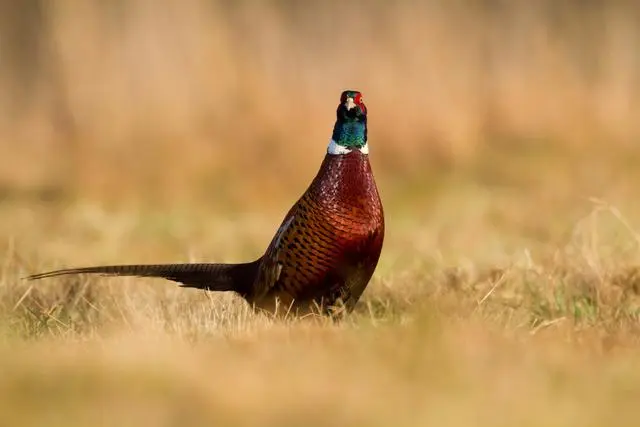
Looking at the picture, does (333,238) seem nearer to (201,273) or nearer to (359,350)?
(201,273)

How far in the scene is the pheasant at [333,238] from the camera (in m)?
4.11

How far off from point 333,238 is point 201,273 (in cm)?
78

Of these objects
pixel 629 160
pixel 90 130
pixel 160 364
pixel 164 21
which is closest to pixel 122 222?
pixel 90 130

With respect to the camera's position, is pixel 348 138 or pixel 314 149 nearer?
pixel 348 138

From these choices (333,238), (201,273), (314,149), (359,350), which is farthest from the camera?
(314,149)

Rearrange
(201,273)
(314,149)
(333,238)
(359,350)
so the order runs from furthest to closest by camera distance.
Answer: (314,149), (201,273), (333,238), (359,350)

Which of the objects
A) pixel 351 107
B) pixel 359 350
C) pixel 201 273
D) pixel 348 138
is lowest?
pixel 201 273

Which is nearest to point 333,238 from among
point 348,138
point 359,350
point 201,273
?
point 348,138

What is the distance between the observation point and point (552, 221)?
7.30 meters

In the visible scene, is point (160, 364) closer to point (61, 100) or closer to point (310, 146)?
point (310, 146)

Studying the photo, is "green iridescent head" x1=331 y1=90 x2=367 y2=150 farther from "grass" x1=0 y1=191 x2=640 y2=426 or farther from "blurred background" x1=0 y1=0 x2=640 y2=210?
"blurred background" x1=0 y1=0 x2=640 y2=210

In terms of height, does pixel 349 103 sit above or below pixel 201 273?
above

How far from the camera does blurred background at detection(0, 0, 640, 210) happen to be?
27.5ft

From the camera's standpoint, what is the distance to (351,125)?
14.2 ft
